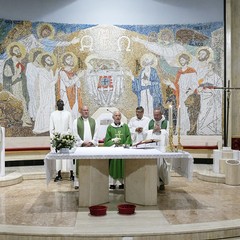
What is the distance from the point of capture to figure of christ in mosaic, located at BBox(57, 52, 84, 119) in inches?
445

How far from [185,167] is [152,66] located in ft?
15.9

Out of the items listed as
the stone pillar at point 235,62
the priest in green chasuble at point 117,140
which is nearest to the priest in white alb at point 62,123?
the priest in green chasuble at point 117,140

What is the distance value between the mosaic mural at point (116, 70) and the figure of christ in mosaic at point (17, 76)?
0.03 metres

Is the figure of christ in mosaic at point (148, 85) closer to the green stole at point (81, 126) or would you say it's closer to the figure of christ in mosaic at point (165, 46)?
the figure of christ in mosaic at point (165, 46)

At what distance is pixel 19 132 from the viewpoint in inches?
434

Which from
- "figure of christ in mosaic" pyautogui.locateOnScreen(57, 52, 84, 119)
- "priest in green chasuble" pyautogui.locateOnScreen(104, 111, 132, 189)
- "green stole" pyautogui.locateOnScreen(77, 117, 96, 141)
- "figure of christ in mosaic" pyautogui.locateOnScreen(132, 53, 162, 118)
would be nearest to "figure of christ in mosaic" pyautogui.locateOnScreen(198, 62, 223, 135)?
"figure of christ in mosaic" pyautogui.locateOnScreen(132, 53, 162, 118)

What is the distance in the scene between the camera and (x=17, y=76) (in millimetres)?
11039

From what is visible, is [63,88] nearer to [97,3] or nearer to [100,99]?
[100,99]

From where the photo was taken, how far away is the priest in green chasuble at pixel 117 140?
331 inches

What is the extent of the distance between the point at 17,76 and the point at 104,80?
2.40m

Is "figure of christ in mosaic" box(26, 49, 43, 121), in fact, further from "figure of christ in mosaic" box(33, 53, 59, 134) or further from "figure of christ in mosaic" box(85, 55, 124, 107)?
"figure of christ in mosaic" box(85, 55, 124, 107)

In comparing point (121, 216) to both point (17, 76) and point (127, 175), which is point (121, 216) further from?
point (17, 76)

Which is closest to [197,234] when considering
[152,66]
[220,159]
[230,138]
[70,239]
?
[70,239]

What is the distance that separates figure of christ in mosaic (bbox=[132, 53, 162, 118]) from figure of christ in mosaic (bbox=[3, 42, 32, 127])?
3.06 m
